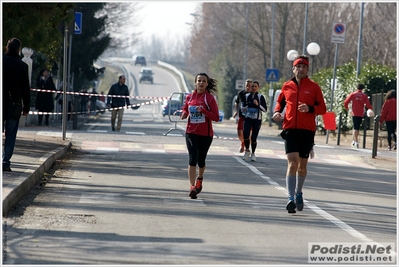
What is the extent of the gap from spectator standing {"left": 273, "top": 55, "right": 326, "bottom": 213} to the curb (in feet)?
10.2

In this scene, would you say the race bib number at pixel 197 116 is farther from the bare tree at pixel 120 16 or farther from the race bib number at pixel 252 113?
the bare tree at pixel 120 16

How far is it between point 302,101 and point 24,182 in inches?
142

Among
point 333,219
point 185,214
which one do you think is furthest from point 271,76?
point 185,214

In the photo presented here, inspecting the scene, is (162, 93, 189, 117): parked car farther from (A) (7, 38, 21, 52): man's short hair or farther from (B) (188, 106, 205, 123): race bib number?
(B) (188, 106, 205, 123): race bib number

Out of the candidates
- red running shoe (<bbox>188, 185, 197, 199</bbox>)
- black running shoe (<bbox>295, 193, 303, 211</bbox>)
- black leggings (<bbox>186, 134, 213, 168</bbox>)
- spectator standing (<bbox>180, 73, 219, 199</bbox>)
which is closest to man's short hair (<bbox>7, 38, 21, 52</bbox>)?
spectator standing (<bbox>180, 73, 219, 199</bbox>)

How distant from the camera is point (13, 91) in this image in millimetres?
12602

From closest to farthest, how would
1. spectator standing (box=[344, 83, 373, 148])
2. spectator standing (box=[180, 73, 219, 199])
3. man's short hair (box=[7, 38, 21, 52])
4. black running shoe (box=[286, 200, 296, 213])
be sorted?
black running shoe (box=[286, 200, 296, 213]) → spectator standing (box=[180, 73, 219, 199]) → man's short hair (box=[7, 38, 21, 52]) → spectator standing (box=[344, 83, 373, 148])

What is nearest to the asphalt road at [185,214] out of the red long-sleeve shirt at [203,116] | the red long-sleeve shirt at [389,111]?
the red long-sleeve shirt at [203,116]

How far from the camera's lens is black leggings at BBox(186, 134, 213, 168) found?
1209cm

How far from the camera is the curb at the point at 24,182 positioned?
33.2ft

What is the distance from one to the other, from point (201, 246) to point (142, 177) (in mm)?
6391

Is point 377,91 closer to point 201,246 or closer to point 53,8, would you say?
point 53,8

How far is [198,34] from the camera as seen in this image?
85.7 metres

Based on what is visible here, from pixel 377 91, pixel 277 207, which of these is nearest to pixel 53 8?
pixel 277 207
